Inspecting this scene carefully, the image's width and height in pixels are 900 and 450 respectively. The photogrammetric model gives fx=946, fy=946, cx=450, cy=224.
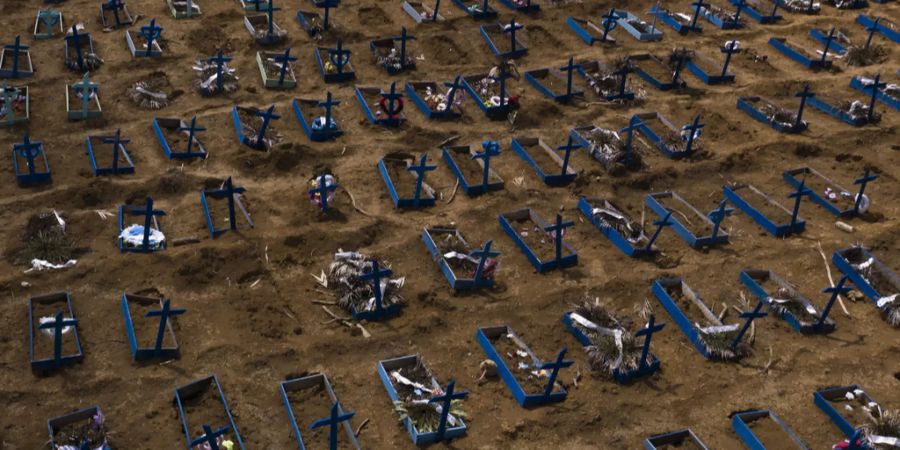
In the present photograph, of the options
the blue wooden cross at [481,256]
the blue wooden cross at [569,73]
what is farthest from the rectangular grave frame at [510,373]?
the blue wooden cross at [569,73]

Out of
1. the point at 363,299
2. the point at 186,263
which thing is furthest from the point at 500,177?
the point at 186,263

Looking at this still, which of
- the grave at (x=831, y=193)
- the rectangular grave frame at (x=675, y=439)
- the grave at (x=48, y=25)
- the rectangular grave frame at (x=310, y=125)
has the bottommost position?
the rectangular grave frame at (x=675, y=439)

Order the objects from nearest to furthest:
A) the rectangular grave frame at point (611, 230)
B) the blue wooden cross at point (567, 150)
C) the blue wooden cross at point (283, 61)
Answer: the rectangular grave frame at point (611, 230), the blue wooden cross at point (567, 150), the blue wooden cross at point (283, 61)

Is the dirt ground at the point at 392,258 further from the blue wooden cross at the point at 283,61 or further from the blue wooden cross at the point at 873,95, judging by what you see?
the blue wooden cross at the point at 873,95

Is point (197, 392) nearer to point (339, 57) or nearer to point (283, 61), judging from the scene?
point (283, 61)

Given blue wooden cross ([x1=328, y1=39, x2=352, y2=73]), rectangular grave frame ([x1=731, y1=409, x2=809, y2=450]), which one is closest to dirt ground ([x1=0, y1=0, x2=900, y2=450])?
rectangular grave frame ([x1=731, y1=409, x2=809, y2=450])
